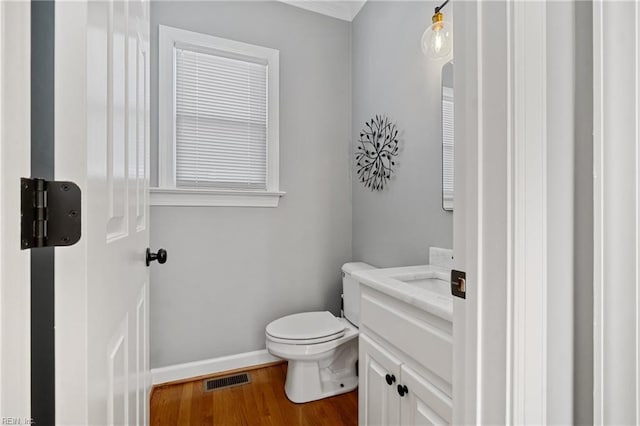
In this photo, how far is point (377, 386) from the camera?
120cm

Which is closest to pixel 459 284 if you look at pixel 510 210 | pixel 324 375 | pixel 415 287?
pixel 510 210

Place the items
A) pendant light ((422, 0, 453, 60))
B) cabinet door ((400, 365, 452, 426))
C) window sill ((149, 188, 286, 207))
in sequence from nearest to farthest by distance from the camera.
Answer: cabinet door ((400, 365, 452, 426)) < pendant light ((422, 0, 453, 60)) < window sill ((149, 188, 286, 207))

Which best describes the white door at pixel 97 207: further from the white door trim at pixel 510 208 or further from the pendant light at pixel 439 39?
the pendant light at pixel 439 39

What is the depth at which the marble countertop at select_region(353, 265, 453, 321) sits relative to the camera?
0.89 meters

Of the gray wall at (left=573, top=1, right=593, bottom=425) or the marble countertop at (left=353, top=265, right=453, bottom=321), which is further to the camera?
the marble countertop at (left=353, top=265, right=453, bottom=321)

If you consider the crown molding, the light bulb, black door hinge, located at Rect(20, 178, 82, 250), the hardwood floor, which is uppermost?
the crown molding

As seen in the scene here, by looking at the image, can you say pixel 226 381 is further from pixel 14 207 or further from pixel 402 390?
pixel 14 207

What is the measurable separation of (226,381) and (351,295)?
38.2 inches

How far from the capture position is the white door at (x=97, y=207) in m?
0.43

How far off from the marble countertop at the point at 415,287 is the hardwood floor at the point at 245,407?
2.86 feet

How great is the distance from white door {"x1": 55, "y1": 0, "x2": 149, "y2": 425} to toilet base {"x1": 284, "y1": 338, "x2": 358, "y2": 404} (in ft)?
3.68

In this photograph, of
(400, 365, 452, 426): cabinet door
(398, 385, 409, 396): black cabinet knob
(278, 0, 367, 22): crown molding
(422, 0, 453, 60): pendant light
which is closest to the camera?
(400, 365, 452, 426): cabinet door

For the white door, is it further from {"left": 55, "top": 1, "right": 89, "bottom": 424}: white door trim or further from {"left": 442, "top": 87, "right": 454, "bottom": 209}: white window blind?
{"left": 442, "top": 87, "right": 454, "bottom": 209}: white window blind

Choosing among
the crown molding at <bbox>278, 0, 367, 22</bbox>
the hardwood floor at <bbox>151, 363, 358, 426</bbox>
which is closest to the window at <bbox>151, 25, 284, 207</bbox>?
the crown molding at <bbox>278, 0, 367, 22</bbox>
